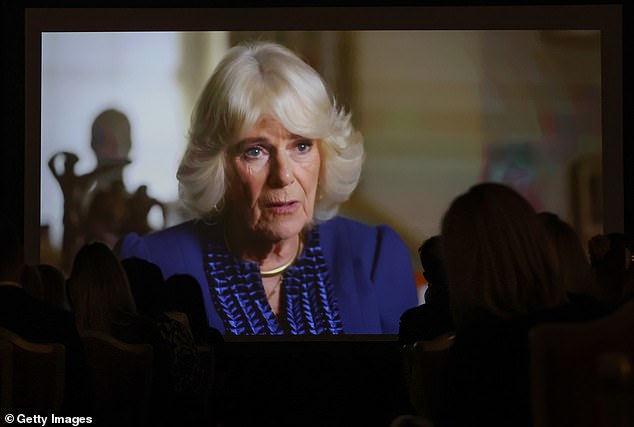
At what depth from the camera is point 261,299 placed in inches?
247

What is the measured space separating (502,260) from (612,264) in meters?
1.58

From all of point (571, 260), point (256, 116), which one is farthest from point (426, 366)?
point (256, 116)

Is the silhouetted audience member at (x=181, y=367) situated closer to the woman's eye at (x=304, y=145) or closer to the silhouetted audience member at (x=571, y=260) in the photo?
the silhouetted audience member at (x=571, y=260)

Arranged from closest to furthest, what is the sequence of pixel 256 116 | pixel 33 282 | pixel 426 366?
pixel 426 366 < pixel 33 282 < pixel 256 116

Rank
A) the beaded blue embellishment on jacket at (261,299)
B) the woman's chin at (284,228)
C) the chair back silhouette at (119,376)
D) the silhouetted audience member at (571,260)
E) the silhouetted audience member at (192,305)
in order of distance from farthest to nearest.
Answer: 1. the woman's chin at (284,228)
2. the beaded blue embellishment on jacket at (261,299)
3. the silhouetted audience member at (192,305)
4. the chair back silhouette at (119,376)
5. the silhouetted audience member at (571,260)

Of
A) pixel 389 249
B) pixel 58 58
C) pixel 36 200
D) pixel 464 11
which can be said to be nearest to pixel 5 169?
pixel 36 200

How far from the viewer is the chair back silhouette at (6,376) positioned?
8.20 feet

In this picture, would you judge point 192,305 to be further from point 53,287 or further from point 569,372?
point 569,372

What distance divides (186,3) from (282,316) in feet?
6.82

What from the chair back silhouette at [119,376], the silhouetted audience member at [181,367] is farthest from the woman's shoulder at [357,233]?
the chair back silhouette at [119,376]

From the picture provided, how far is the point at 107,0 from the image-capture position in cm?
642

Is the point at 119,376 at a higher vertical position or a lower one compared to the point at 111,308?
lower

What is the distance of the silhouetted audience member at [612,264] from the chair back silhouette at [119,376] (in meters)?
Answer: 1.45

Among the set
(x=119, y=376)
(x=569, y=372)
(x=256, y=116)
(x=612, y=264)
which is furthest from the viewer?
(x=256, y=116)
